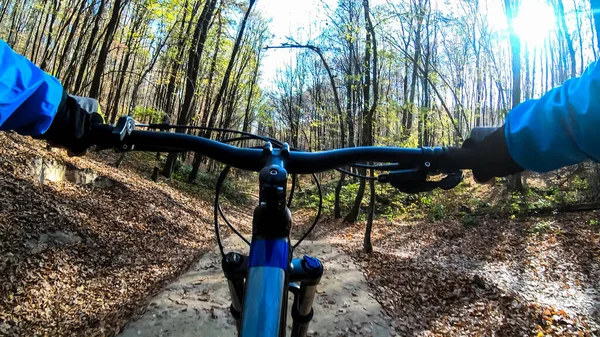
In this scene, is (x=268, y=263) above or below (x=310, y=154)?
below

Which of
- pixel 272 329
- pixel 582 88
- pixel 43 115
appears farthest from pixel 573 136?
pixel 43 115

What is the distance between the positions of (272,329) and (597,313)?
673cm

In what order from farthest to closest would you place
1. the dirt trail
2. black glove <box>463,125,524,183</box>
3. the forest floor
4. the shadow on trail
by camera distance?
the forest floor, the dirt trail, the shadow on trail, black glove <box>463,125,524,183</box>

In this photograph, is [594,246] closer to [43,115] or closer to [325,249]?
[325,249]

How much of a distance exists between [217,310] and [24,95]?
14.7 ft

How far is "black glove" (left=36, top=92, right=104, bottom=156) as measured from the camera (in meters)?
1.26

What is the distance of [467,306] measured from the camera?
212 inches

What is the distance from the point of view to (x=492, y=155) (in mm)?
1242

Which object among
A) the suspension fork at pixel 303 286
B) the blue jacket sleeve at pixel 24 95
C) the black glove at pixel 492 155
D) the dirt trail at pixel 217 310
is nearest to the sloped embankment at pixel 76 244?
the dirt trail at pixel 217 310

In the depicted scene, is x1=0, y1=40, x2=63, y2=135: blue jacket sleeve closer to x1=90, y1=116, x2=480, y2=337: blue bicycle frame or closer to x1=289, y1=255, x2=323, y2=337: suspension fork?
x1=90, y1=116, x2=480, y2=337: blue bicycle frame

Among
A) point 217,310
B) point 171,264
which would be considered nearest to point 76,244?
point 171,264

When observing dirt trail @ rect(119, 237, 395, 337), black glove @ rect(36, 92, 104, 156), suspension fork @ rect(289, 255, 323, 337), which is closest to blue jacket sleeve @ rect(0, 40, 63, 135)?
black glove @ rect(36, 92, 104, 156)

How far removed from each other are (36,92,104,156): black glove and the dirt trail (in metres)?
3.59

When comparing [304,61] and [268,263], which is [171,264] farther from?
[304,61]
